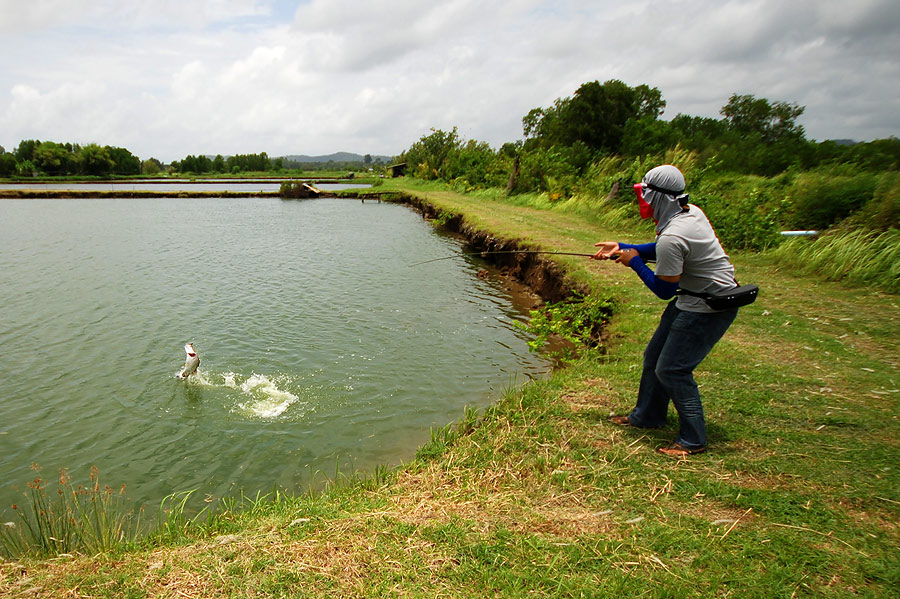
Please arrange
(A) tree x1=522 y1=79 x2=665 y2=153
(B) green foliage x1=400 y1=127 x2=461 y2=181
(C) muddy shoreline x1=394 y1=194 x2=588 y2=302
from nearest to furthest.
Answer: (C) muddy shoreline x1=394 y1=194 x2=588 y2=302
(A) tree x1=522 y1=79 x2=665 y2=153
(B) green foliage x1=400 y1=127 x2=461 y2=181

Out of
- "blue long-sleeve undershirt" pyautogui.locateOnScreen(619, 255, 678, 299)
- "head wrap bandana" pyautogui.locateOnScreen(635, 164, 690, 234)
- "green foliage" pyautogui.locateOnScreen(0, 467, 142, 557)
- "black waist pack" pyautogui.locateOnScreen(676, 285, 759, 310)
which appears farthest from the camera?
"blue long-sleeve undershirt" pyautogui.locateOnScreen(619, 255, 678, 299)

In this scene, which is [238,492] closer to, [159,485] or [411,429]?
[159,485]

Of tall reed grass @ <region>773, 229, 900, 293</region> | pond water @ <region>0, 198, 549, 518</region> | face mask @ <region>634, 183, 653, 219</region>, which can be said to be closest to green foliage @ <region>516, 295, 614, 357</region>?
Answer: pond water @ <region>0, 198, 549, 518</region>

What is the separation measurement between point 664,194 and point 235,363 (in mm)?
6810

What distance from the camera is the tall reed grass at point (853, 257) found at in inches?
312

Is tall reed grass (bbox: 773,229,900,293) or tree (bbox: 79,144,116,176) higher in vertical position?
tree (bbox: 79,144,116,176)

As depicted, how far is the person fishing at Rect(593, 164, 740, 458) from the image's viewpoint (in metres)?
3.48

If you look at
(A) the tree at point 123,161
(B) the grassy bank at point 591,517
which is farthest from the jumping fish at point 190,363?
(A) the tree at point 123,161

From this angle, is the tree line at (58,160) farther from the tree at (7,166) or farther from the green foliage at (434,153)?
the green foliage at (434,153)

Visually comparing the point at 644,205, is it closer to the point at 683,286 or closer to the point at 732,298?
the point at 683,286

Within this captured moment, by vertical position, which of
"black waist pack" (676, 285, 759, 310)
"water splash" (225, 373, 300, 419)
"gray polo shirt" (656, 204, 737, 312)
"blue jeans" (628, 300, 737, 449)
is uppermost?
"gray polo shirt" (656, 204, 737, 312)

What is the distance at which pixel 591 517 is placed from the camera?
3205mm

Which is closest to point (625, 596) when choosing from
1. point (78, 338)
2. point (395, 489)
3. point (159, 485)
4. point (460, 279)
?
point (395, 489)

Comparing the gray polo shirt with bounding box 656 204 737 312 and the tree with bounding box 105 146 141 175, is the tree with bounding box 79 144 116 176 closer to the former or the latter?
the tree with bounding box 105 146 141 175
